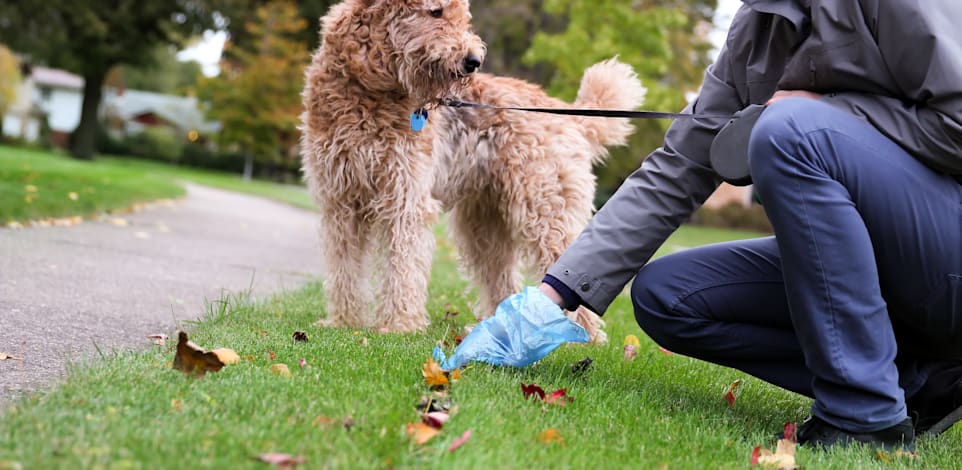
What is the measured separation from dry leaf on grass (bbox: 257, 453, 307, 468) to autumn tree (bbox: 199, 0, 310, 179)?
1375 inches

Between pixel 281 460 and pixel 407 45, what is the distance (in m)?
2.59

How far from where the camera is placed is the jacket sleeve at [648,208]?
3.34 m

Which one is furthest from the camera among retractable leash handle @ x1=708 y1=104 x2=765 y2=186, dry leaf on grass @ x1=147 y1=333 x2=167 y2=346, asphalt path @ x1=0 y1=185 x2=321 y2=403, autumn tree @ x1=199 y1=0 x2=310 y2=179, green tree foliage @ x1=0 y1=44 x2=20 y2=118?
green tree foliage @ x1=0 y1=44 x2=20 y2=118

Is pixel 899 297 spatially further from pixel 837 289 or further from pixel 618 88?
pixel 618 88

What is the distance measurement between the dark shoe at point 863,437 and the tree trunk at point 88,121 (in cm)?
3558

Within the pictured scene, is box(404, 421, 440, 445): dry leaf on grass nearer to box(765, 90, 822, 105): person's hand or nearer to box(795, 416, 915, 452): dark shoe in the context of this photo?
box(795, 416, 915, 452): dark shoe

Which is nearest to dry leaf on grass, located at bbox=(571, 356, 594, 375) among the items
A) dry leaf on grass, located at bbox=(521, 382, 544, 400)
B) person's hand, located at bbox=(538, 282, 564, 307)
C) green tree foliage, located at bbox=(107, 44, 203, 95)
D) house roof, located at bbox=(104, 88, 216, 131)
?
person's hand, located at bbox=(538, 282, 564, 307)

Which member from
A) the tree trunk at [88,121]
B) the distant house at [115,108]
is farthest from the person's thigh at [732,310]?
the distant house at [115,108]

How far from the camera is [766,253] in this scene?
11.4 ft

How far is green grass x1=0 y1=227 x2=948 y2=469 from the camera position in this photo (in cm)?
217

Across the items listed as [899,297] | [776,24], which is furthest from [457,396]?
[776,24]

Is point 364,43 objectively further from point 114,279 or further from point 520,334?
point 114,279

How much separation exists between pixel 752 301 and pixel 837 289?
0.61 meters

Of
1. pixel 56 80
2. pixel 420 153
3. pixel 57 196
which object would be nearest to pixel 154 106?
pixel 56 80
